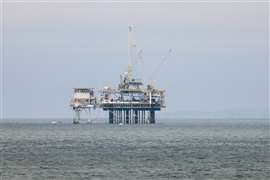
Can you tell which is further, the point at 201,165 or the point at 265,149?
the point at 265,149

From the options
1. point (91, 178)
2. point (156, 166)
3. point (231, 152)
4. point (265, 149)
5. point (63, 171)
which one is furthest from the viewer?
point (265, 149)

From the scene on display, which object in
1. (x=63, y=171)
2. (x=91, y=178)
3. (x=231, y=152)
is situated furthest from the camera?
(x=231, y=152)

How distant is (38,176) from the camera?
227 feet

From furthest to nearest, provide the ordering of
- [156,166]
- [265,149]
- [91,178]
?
1. [265,149]
2. [156,166]
3. [91,178]

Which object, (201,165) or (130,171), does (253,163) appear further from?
(130,171)

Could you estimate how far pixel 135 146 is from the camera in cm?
11406

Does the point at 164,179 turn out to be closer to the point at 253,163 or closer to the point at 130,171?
the point at 130,171

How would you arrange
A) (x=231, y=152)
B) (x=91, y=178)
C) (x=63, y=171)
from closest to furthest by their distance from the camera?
1. (x=91, y=178)
2. (x=63, y=171)
3. (x=231, y=152)

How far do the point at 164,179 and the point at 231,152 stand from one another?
35374 millimetres

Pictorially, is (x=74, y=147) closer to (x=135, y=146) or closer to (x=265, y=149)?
(x=135, y=146)

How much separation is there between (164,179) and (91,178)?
539cm

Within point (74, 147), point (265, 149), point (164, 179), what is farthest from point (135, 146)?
point (164, 179)

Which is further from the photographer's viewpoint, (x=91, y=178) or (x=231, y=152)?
(x=231, y=152)

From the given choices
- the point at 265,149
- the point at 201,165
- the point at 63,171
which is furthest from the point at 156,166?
the point at 265,149
